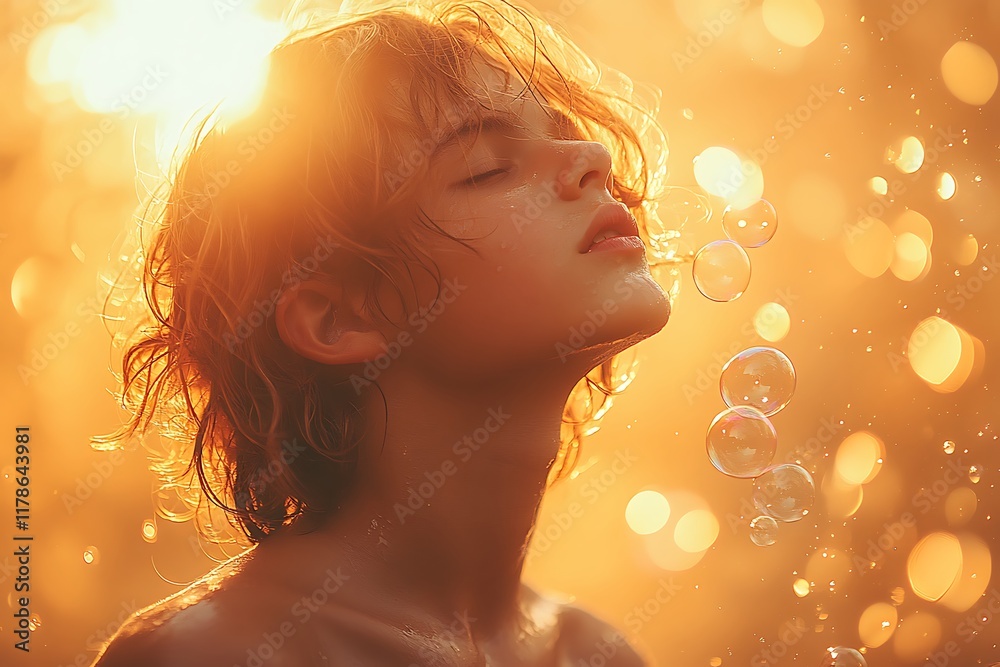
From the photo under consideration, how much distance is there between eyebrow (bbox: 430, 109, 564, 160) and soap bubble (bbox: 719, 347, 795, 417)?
42 cm

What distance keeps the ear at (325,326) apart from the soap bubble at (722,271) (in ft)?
1.42

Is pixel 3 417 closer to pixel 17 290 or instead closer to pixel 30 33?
pixel 17 290

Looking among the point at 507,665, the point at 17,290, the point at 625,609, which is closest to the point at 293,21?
the point at 507,665

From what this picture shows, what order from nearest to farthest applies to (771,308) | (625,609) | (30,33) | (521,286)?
(521,286)
(30,33)
(771,308)
(625,609)

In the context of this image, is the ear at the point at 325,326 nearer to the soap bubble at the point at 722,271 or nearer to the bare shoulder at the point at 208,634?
the bare shoulder at the point at 208,634

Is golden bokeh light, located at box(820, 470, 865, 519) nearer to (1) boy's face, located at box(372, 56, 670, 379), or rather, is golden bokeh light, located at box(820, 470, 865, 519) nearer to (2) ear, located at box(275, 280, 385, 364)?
(1) boy's face, located at box(372, 56, 670, 379)

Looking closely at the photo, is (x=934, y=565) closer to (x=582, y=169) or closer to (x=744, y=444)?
(x=744, y=444)

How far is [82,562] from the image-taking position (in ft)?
5.07

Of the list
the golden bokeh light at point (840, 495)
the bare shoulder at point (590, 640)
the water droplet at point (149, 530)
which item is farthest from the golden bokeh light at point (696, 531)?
the water droplet at point (149, 530)

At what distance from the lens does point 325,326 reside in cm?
81

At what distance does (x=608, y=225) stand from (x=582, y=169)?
0.16 feet

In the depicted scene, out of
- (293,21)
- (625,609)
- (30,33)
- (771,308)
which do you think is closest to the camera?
(293,21)

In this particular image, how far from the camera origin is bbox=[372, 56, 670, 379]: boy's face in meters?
0.75

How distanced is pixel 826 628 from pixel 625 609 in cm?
35
